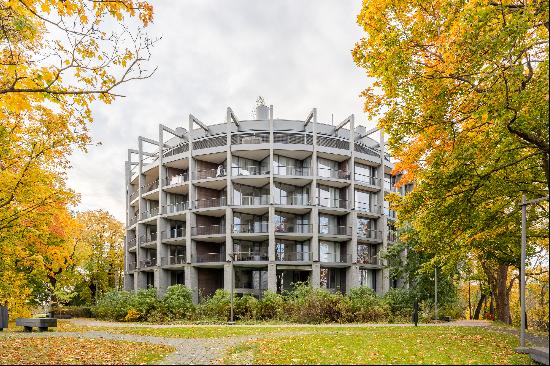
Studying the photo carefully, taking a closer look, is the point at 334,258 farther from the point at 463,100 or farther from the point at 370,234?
the point at 463,100

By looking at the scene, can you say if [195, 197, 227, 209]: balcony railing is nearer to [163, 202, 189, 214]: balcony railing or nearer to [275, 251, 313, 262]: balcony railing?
[163, 202, 189, 214]: balcony railing

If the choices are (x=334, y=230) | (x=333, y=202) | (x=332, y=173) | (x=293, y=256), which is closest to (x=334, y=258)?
(x=334, y=230)

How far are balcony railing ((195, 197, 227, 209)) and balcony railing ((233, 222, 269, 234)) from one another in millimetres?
2424

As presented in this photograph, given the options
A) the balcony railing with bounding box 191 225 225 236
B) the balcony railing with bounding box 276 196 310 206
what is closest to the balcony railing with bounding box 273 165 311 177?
the balcony railing with bounding box 276 196 310 206

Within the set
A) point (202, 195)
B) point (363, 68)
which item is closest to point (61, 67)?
point (363, 68)

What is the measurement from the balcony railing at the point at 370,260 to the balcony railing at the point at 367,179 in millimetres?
6822

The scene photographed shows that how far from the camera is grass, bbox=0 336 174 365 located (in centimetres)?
1008

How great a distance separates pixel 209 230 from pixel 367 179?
15.7 metres

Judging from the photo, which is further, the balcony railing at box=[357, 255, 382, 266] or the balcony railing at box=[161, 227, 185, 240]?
the balcony railing at box=[161, 227, 185, 240]

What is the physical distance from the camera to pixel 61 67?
1032 centimetres

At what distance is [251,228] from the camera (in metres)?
40.0

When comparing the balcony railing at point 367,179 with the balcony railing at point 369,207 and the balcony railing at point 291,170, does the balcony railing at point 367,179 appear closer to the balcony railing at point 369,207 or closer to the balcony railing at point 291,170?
the balcony railing at point 369,207

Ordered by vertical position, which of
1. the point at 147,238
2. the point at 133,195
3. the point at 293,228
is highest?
the point at 133,195

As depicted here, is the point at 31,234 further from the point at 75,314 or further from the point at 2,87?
the point at 75,314
